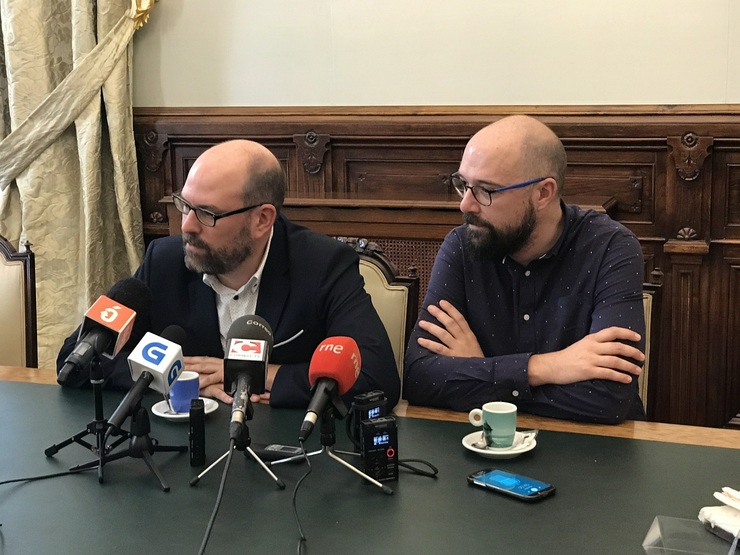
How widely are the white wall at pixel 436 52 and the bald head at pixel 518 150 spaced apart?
4.29 feet

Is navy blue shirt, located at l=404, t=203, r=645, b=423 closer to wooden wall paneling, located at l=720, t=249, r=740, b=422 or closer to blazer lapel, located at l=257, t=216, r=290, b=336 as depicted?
blazer lapel, located at l=257, t=216, r=290, b=336

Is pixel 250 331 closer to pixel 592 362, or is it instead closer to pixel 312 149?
pixel 592 362

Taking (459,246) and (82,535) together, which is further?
(459,246)

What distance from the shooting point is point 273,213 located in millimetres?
2387

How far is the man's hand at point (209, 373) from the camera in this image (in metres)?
2.10

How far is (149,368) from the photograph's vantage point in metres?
1.60

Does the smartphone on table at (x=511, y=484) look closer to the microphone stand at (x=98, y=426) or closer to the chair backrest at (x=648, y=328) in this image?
the microphone stand at (x=98, y=426)

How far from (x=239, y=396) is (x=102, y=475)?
384 mm

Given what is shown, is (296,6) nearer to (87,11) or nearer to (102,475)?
(87,11)

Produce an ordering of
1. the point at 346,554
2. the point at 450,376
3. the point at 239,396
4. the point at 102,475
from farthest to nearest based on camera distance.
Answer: the point at 450,376
the point at 102,475
the point at 239,396
the point at 346,554

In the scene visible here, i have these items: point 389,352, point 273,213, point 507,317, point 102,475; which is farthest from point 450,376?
point 102,475

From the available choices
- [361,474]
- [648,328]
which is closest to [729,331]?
[648,328]

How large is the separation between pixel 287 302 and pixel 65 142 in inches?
87.4

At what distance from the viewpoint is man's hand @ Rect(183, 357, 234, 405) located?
2.10 meters
